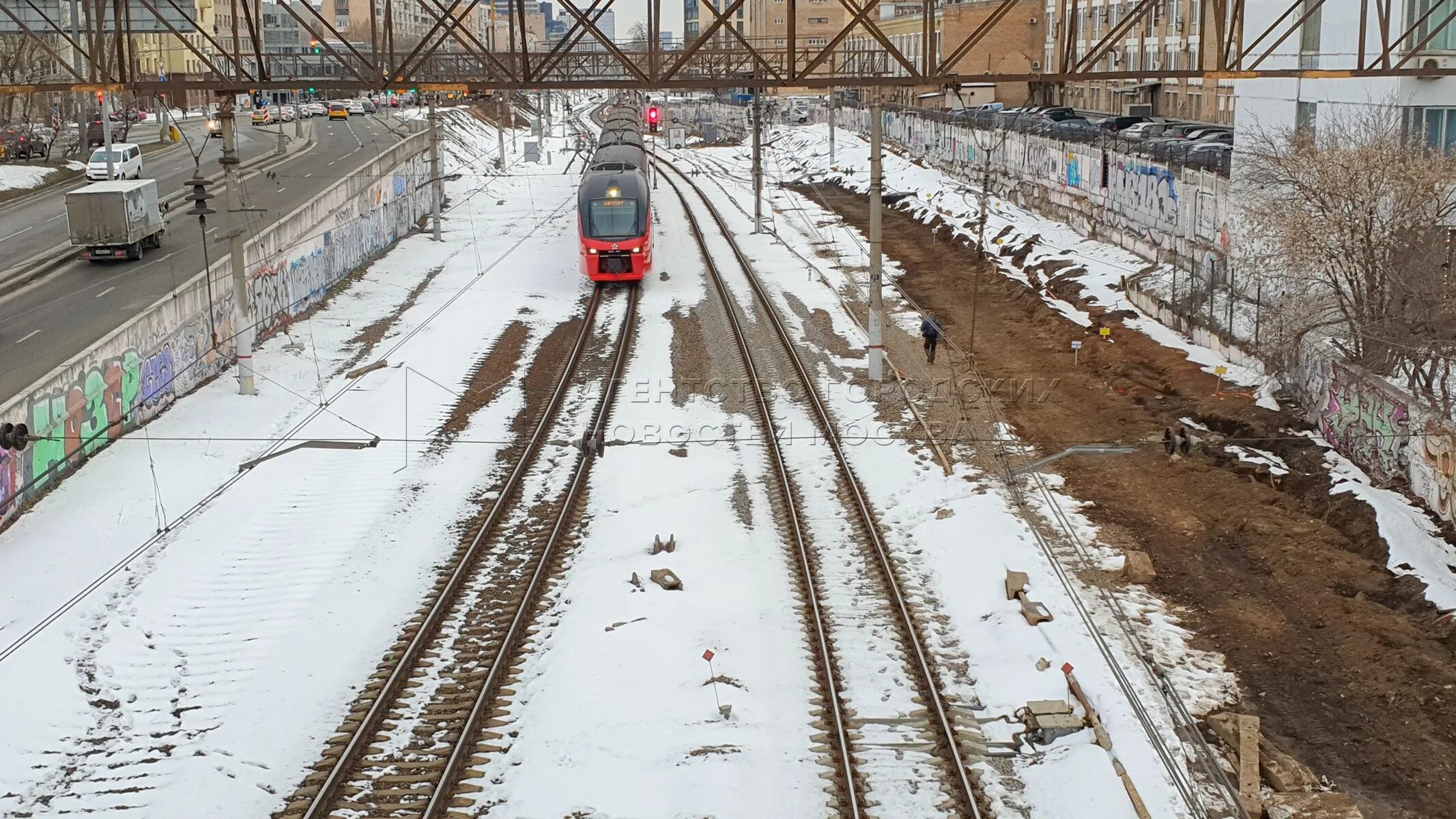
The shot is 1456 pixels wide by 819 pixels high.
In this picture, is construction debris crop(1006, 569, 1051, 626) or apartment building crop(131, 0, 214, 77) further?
apartment building crop(131, 0, 214, 77)

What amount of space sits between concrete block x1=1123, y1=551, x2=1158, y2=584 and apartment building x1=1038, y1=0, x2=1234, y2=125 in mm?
36677

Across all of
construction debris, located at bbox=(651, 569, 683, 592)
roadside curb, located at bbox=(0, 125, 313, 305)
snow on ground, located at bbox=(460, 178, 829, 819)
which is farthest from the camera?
roadside curb, located at bbox=(0, 125, 313, 305)

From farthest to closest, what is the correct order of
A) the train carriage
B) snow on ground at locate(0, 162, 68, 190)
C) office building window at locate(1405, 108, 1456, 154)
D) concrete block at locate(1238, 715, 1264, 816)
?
snow on ground at locate(0, 162, 68, 190)
the train carriage
office building window at locate(1405, 108, 1456, 154)
concrete block at locate(1238, 715, 1264, 816)

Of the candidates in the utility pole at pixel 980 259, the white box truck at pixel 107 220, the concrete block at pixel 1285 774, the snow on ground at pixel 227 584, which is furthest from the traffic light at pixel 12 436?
the white box truck at pixel 107 220

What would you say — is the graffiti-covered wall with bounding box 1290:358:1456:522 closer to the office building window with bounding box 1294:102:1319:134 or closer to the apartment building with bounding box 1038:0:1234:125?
the office building window with bounding box 1294:102:1319:134

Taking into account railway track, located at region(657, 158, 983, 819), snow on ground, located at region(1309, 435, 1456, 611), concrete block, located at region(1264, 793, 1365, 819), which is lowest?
concrete block, located at region(1264, 793, 1365, 819)

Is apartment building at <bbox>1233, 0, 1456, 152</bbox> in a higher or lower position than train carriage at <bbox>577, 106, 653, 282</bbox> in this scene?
higher

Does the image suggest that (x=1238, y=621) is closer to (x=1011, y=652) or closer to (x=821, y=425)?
(x=1011, y=652)

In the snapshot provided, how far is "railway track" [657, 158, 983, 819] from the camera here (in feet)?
35.2

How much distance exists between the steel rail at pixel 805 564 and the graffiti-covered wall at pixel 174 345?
31.9 feet

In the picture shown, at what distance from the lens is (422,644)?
13.4 metres

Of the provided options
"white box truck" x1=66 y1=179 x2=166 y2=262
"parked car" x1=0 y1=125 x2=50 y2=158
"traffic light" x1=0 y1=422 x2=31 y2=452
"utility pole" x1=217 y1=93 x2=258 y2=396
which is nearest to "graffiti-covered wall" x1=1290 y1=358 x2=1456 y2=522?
"traffic light" x1=0 y1=422 x2=31 y2=452

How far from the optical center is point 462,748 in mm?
11211

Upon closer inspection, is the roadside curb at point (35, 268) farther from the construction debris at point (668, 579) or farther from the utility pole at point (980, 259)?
the construction debris at point (668, 579)
